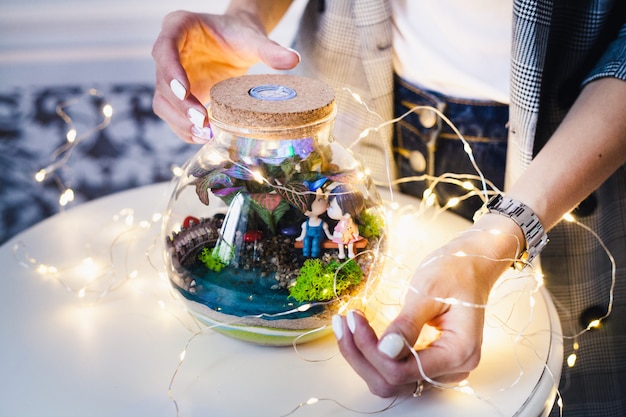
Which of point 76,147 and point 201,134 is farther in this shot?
point 76,147

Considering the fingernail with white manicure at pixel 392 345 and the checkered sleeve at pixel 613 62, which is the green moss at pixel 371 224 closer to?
the fingernail with white manicure at pixel 392 345

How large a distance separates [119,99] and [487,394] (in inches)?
53.4

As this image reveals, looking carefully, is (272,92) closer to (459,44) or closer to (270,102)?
(270,102)

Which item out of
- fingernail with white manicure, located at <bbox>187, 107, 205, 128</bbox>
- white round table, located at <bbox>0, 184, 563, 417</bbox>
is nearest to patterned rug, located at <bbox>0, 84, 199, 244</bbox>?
white round table, located at <bbox>0, 184, 563, 417</bbox>

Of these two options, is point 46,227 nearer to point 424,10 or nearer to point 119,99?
point 424,10

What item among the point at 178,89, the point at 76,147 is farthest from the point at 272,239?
the point at 76,147

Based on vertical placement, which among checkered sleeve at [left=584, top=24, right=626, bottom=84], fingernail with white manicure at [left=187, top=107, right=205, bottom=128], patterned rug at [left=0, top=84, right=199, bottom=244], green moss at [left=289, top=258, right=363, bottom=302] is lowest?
patterned rug at [left=0, top=84, right=199, bottom=244]

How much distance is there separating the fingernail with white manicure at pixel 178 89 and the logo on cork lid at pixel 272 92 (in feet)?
0.36

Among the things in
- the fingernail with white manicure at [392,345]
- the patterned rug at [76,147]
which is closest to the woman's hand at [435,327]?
the fingernail with white manicure at [392,345]

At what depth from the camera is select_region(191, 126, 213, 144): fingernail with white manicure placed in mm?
772

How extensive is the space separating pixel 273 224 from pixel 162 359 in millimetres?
218

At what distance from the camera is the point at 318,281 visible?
65 cm

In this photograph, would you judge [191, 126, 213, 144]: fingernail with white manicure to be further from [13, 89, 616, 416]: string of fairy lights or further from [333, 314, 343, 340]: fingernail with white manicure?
[333, 314, 343, 340]: fingernail with white manicure

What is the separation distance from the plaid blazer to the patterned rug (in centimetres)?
79
